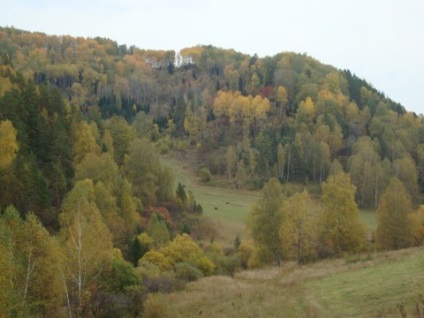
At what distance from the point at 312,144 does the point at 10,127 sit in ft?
299

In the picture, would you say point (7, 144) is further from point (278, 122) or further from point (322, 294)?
point (278, 122)

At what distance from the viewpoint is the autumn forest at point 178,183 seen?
2872cm

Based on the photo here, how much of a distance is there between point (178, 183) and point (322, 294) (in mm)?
71947

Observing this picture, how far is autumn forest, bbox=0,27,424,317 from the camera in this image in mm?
28719

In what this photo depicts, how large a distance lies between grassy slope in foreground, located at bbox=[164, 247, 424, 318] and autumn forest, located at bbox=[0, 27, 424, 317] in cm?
381

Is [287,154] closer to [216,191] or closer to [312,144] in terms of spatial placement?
[312,144]

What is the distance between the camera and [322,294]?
25406mm

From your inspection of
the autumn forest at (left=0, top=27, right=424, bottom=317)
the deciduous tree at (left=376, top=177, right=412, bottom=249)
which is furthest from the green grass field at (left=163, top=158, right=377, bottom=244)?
the deciduous tree at (left=376, top=177, right=412, bottom=249)

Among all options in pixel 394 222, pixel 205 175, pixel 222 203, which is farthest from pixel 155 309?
pixel 205 175

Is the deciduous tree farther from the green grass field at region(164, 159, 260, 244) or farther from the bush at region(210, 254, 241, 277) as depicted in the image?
the green grass field at region(164, 159, 260, 244)

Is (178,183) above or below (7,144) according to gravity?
below

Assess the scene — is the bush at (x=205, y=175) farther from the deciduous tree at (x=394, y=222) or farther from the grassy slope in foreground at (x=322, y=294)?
the grassy slope in foreground at (x=322, y=294)

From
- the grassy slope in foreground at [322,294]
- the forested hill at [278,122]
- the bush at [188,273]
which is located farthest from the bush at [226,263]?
the forested hill at [278,122]

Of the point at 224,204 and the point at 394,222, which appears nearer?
the point at 394,222
